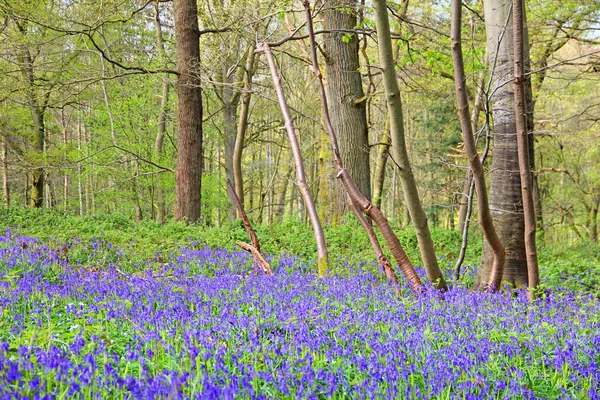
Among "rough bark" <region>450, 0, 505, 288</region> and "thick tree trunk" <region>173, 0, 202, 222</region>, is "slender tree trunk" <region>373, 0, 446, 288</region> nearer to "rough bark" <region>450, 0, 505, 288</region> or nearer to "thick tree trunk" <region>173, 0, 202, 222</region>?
"rough bark" <region>450, 0, 505, 288</region>

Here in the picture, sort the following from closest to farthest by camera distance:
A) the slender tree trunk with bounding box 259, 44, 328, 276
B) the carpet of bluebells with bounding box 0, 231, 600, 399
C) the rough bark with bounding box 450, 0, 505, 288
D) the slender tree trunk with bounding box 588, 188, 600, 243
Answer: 1. the carpet of bluebells with bounding box 0, 231, 600, 399
2. the rough bark with bounding box 450, 0, 505, 288
3. the slender tree trunk with bounding box 259, 44, 328, 276
4. the slender tree trunk with bounding box 588, 188, 600, 243

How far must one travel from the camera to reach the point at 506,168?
554 centimetres

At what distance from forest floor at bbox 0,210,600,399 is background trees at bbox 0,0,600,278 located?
1.46 meters

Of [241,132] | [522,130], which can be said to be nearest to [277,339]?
[522,130]

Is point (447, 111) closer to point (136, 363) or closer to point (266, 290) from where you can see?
point (266, 290)

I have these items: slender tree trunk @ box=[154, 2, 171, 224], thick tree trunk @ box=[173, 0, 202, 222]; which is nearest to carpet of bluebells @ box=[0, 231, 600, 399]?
thick tree trunk @ box=[173, 0, 202, 222]

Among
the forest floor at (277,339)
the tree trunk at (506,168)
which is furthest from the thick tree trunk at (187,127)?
the tree trunk at (506,168)

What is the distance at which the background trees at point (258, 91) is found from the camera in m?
7.91

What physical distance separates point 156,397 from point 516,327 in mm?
2476

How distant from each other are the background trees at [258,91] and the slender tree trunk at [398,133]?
0.16 feet

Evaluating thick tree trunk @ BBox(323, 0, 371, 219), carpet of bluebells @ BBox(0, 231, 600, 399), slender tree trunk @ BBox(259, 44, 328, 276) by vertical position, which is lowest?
carpet of bluebells @ BBox(0, 231, 600, 399)

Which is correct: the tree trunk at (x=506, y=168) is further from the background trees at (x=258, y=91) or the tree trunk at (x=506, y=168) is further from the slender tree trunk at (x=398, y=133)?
the slender tree trunk at (x=398, y=133)

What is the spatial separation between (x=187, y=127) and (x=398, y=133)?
26.5 ft

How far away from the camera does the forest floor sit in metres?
2.17
